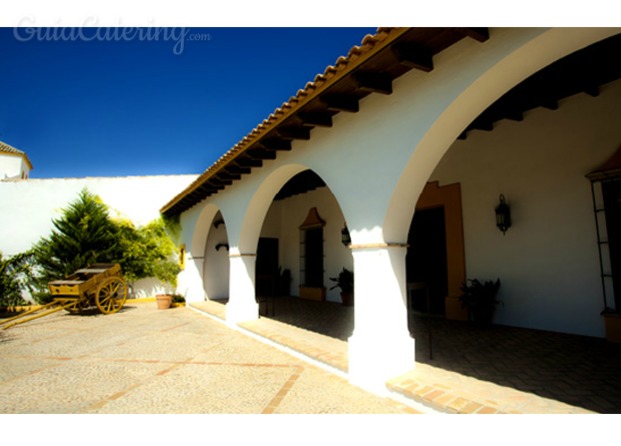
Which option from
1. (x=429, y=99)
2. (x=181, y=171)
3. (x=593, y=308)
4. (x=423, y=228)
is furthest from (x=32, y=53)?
(x=181, y=171)

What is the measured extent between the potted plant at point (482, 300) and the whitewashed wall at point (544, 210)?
17 cm

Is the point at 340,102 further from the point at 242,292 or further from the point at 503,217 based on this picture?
the point at 242,292

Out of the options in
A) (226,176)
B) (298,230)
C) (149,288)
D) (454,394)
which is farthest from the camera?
(149,288)

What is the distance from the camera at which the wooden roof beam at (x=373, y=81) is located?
11.1ft

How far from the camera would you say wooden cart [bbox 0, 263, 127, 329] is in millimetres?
8430

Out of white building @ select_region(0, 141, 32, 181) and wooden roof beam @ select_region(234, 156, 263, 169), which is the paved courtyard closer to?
wooden roof beam @ select_region(234, 156, 263, 169)

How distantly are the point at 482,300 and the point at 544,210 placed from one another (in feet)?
5.96

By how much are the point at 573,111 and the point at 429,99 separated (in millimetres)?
3610

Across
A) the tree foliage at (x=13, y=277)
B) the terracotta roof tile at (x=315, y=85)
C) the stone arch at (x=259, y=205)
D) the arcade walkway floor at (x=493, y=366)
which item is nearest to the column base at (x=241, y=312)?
the arcade walkway floor at (x=493, y=366)

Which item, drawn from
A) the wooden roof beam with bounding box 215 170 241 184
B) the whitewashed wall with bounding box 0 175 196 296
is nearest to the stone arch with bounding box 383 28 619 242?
the wooden roof beam with bounding box 215 170 241 184

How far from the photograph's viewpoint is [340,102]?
3.91 meters

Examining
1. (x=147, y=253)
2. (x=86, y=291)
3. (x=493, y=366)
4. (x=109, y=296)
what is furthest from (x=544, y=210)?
(x=147, y=253)

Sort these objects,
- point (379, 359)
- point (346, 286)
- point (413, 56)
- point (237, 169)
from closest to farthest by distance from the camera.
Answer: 1. point (413, 56)
2. point (379, 359)
3. point (237, 169)
4. point (346, 286)

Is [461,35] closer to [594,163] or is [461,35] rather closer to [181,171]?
[594,163]
